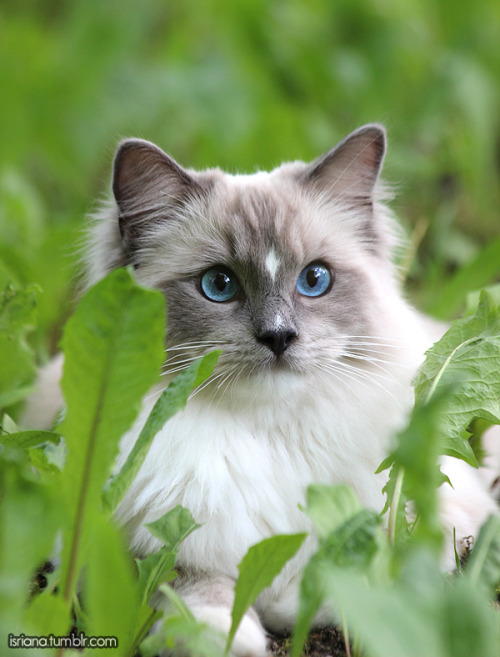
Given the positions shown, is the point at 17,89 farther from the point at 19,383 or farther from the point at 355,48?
the point at 19,383

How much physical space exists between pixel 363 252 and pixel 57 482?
3.77 feet

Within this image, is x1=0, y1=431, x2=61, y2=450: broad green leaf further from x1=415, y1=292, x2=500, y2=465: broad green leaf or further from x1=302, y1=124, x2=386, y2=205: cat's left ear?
x1=302, y1=124, x2=386, y2=205: cat's left ear

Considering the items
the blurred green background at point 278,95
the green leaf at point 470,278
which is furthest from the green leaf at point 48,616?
the blurred green background at point 278,95

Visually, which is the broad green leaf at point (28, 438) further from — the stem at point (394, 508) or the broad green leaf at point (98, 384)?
the stem at point (394, 508)

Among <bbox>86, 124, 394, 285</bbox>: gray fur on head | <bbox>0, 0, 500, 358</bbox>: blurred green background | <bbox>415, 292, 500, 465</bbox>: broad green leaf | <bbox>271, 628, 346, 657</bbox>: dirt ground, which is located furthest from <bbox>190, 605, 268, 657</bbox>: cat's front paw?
<bbox>0, 0, 500, 358</bbox>: blurred green background

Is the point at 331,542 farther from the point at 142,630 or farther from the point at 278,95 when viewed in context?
the point at 278,95

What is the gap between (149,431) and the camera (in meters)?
1.36

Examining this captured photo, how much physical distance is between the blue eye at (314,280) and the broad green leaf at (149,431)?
57cm

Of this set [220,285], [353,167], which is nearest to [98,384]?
[220,285]

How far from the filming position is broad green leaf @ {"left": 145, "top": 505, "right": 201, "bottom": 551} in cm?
145

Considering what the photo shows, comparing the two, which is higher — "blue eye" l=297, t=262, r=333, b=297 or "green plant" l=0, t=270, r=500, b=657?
"blue eye" l=297, t=262, r=333, b=297

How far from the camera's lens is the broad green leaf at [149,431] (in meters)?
1.35

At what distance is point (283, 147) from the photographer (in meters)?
3.92

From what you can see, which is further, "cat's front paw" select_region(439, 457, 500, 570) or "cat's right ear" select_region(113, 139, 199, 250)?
"cat's right ear" select_region(113, 139, 199, 250)
